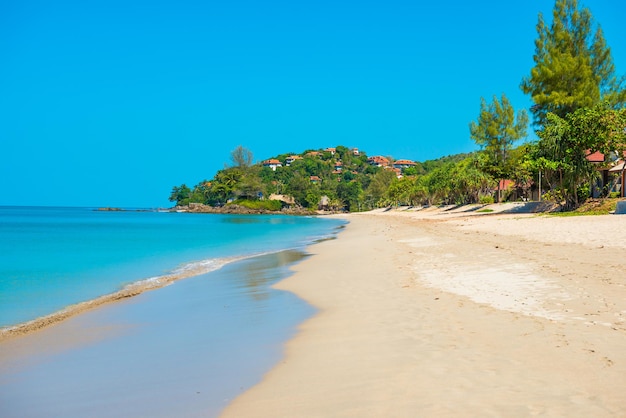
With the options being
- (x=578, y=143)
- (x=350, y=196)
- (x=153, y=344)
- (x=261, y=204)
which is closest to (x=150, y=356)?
(x=153, y=344)

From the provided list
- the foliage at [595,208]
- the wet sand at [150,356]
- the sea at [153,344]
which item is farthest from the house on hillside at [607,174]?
the wet sand at [150,356]

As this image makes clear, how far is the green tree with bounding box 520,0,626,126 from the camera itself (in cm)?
3362

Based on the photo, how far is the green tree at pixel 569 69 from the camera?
→ 33.6 m

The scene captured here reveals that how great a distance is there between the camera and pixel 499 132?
50031 mm

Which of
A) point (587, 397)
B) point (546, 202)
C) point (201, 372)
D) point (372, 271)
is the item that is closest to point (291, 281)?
point (372, 271)

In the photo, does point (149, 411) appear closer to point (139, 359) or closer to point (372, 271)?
point (139, 359)

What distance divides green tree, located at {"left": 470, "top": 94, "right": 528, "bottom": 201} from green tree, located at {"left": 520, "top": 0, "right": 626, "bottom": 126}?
13883 mm

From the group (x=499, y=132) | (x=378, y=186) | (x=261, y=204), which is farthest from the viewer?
(x=261, y=204)

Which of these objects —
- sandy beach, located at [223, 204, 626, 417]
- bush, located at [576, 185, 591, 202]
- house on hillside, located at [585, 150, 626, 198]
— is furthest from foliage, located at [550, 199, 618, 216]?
sandy beach, located at [223, 204, 626, 417]

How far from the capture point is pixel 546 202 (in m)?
35.9

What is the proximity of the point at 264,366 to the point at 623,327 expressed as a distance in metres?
4.01

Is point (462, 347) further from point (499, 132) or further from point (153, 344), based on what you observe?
point (499, 132)

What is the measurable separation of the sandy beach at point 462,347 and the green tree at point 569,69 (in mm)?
27875

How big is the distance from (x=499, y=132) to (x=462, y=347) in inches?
1950
